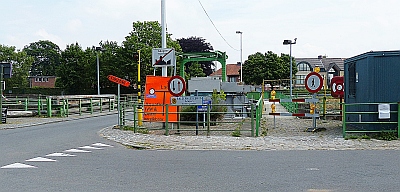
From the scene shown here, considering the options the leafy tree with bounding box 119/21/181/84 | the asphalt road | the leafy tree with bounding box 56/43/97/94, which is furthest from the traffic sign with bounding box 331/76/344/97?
the leafy tree with bounding box 56/43/97/94

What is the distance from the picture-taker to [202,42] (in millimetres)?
75625

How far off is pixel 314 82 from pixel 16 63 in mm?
70196

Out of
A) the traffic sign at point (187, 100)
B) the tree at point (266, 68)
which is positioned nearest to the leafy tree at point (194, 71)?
the tree at point (266, 68)

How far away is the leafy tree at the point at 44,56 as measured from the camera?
11962cm

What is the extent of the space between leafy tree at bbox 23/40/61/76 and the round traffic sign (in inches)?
4369

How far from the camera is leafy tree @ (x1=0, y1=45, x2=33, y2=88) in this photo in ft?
248

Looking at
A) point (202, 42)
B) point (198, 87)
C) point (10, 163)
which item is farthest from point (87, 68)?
point (10, 163)

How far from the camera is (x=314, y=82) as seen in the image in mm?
15914

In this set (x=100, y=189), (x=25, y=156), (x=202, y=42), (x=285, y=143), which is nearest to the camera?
(x=100, y=189)

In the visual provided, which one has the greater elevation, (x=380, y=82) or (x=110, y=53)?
(x=110, y=53)

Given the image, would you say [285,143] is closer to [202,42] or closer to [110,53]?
[110,53]

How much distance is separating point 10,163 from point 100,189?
151 inches

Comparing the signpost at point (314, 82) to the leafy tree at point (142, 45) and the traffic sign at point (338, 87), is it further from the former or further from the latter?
the leafy tree at point (142, 45)

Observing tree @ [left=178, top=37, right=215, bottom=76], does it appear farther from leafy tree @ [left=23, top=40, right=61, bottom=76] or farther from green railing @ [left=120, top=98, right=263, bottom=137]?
leafy tree @ [left=23, top=40, right=61, bottom=76]
